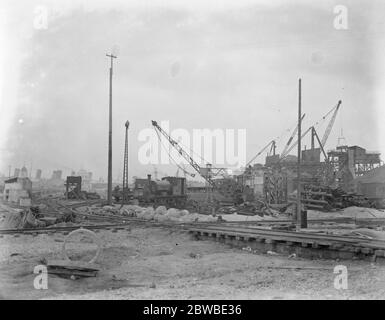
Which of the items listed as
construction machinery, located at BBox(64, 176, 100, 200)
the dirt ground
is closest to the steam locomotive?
construction machinery, located at BBox(64, 176, 100, 200)

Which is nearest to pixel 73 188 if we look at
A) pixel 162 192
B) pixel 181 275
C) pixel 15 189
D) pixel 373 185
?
pixel 15 189

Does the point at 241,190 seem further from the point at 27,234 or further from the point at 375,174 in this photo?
the point at 27,234

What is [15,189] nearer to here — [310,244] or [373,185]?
[310,244]

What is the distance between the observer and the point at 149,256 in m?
14.3

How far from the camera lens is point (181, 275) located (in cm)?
1132

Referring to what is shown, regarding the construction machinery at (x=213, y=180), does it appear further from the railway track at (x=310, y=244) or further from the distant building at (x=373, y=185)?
the railway track at (x=310, y=244)

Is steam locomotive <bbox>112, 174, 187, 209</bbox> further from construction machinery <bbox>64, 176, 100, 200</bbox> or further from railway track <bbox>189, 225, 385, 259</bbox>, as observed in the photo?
railway track <bbox>189, 225, 385, 259</bbox>

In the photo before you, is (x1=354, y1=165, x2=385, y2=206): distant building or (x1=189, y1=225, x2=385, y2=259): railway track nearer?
(x1=189, y1=225, x2=385, y2=259): railway track

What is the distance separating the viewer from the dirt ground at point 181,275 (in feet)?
29.3

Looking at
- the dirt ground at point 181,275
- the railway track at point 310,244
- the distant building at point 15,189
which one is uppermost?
the distant building at point 15,189

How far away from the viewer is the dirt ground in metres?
8.94

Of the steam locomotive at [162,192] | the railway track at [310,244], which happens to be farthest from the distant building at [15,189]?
the railway track at [310,244]

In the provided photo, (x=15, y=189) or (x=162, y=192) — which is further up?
(x=15, y=189)

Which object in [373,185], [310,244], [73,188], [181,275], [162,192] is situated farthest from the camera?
[73,188]
